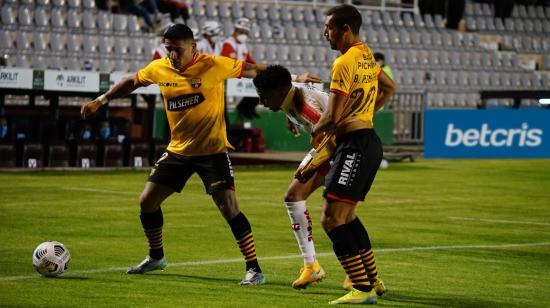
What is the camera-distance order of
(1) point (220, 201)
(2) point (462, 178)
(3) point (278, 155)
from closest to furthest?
(1) point (220, 201), (2) point (462, 178), (3) point (278, 155)

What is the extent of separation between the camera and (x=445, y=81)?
37.6 metres

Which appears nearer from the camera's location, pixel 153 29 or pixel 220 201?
pixel 220 201

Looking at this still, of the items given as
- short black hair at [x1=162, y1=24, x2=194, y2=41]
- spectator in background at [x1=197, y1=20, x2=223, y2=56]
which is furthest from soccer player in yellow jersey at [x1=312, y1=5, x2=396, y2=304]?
spectator in background at [x1=197, y1=20, x2=223, y2=56]

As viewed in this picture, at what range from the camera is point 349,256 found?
8.77 meters

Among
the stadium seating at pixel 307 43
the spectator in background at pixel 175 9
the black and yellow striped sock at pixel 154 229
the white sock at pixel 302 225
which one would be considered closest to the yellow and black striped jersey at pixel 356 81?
the white sock at pixel 302 225

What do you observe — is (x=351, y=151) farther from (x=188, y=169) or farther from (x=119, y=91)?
(x=119, y=91)

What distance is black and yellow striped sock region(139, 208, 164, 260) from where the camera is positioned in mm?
10359

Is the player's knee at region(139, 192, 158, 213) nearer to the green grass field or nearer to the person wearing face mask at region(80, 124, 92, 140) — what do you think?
the green grass field

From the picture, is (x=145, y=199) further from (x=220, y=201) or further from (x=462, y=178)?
(x=462, y=178)

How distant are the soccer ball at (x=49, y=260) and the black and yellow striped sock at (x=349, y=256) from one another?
250 centimetres

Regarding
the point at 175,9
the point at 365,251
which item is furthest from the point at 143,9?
the point at 365,251

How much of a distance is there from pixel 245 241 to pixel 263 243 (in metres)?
2.84

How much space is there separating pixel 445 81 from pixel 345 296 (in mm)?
29307

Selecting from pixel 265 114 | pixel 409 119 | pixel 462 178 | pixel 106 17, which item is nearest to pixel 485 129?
pixel 409 119
